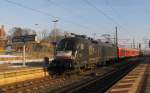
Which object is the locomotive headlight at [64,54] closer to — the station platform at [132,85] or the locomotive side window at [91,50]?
the locomotive side window at [91,50]

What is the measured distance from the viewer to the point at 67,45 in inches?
1144

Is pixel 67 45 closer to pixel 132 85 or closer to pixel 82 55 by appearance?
pixel 82 55

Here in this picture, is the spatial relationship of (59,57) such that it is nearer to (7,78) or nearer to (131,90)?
(7,78)

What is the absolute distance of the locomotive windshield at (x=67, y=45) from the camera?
28719 millimetres

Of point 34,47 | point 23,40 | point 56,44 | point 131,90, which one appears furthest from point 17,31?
point 131,90

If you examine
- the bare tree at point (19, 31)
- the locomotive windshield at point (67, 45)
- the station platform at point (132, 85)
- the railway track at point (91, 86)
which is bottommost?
the railway track at point (91, 86)

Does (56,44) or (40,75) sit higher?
(56,44)

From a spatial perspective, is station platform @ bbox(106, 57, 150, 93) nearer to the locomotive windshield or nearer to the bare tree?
the locomotive windshield

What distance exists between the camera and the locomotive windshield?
2872cm

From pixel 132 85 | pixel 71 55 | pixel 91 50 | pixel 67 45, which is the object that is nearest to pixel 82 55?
pixel 67 45

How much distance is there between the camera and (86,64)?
31.8 metres

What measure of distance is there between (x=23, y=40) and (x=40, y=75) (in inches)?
414

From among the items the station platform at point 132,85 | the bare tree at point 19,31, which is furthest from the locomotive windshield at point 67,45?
the bare tree at point 19,31

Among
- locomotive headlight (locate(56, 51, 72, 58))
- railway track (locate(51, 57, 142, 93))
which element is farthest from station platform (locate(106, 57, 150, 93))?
locomotive headlight (locate(56, 51, 72, 58))
